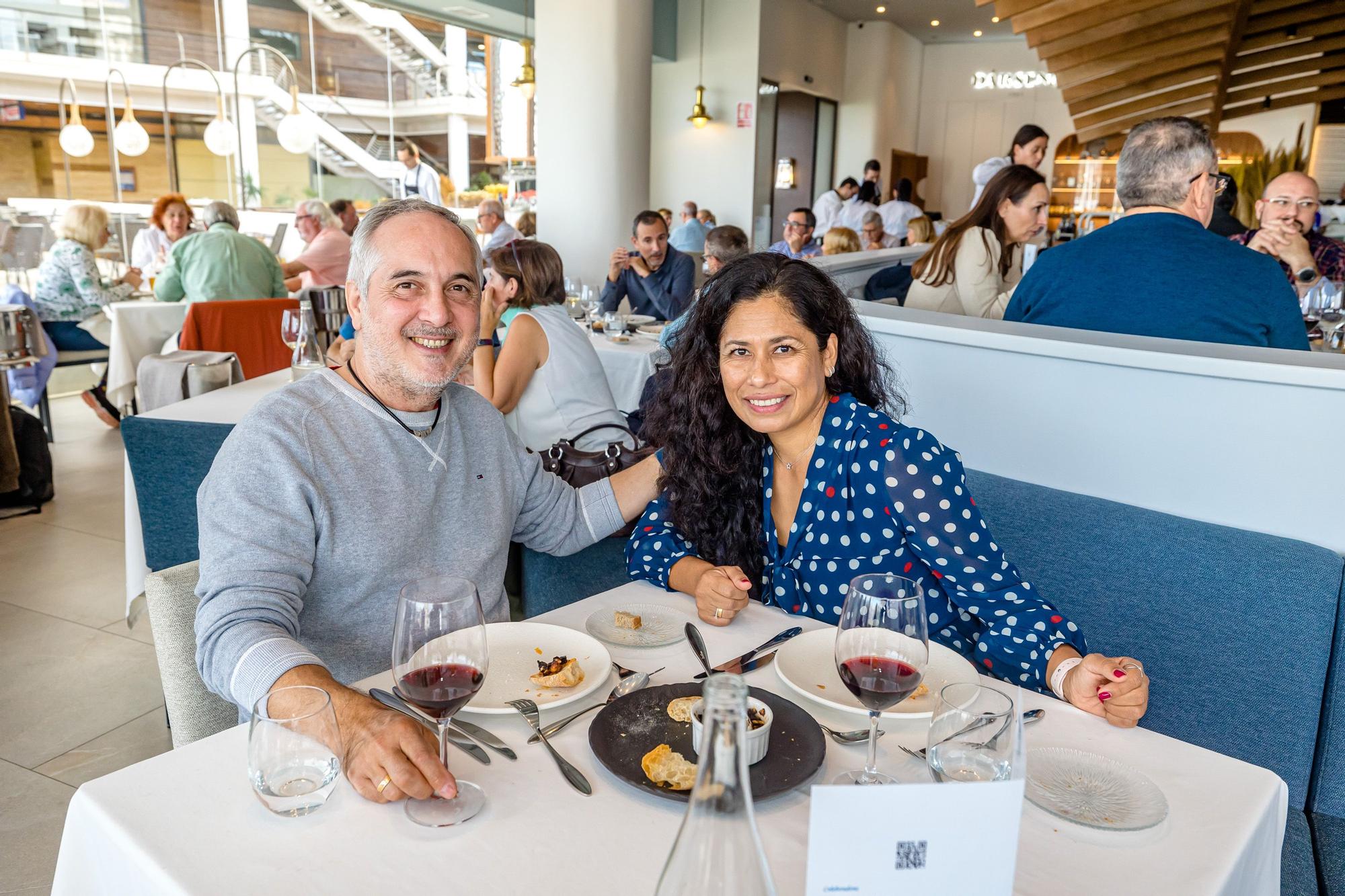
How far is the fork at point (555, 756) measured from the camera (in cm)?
108

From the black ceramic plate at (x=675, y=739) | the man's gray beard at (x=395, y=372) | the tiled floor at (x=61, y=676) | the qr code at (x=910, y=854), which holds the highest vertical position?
the man's gray beard at (x=395, y=372)

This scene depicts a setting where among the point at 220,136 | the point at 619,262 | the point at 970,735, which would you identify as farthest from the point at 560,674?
the point at 220,136

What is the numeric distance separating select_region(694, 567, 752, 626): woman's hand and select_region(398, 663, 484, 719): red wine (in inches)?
23.7

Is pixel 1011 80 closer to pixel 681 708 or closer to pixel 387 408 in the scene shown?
pixel 387 408

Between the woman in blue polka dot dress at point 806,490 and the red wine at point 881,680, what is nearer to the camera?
the red wine at point 881,680

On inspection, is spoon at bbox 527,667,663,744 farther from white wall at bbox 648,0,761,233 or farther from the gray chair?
white wall at bbox 648,0,761,233

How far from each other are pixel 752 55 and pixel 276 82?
5.45 metres

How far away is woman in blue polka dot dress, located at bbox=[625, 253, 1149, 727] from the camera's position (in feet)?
5.25

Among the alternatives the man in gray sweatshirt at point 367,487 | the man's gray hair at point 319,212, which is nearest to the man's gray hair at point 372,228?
the man in gray sweatshirt at point 367,487

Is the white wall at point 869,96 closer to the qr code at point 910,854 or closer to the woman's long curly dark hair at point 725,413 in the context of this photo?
the woman's long curly dark hair at point 725,413

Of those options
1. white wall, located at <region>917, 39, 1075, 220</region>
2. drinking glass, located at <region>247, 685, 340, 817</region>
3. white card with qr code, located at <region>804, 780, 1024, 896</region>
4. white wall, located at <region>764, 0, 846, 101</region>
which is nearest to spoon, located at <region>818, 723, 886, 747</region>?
white card with qr code, located at <region>804, 780, 1024, 896</region>

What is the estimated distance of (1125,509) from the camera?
1973mm

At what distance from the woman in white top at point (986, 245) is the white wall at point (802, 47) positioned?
8.70 m

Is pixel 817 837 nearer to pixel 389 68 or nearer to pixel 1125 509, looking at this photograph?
pixel 1125 509
